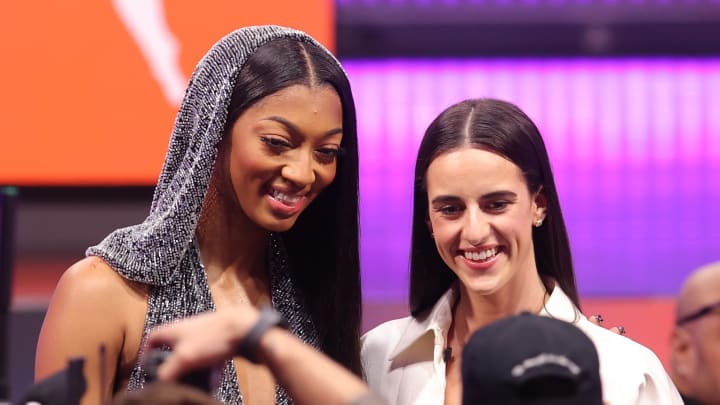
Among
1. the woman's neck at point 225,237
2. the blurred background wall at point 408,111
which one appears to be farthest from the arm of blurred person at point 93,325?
the blurred background wall at point 408,111

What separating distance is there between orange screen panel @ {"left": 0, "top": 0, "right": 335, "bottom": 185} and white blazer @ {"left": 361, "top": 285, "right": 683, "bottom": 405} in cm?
131

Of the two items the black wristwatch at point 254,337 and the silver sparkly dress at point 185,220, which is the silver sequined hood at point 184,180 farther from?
the black wristwatch at point 254,337

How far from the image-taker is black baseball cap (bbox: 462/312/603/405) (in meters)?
1.40

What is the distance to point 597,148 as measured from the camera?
4.39 m

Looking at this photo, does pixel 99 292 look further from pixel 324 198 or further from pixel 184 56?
pixel 184 56

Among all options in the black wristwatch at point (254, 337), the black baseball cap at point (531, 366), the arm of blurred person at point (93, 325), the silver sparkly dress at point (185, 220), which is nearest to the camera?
the black baseball cap at point (531, 366)

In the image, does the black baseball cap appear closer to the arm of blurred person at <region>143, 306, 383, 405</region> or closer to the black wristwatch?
the arm of blurred person at <region>143, 306, 383, 405</region>

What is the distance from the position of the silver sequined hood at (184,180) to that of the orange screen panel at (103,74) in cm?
139

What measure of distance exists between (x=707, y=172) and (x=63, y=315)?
2881 mm

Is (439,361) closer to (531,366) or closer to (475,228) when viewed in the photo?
(475,228)

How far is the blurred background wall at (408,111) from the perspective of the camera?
3.73 metres

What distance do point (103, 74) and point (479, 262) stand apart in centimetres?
173

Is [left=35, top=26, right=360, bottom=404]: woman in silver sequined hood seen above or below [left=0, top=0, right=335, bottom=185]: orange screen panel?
below

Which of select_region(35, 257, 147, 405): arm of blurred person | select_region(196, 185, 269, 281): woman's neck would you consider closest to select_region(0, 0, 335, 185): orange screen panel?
select_region(196, 185, 269, 281): woman's neck
